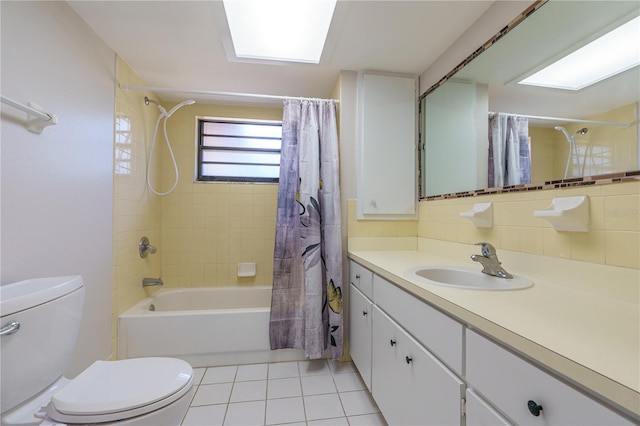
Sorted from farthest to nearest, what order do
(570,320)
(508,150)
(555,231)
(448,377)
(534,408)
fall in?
(508,150)
(555,231)
(448,377)
(570,320)
(534,408)

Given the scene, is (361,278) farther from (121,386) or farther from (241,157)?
(241,157)

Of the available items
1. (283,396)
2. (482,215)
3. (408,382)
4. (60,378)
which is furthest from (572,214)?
(60,378)

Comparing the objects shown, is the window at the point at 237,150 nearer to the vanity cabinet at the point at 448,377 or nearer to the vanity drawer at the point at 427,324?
the vanity cabinet at the point at 448,377

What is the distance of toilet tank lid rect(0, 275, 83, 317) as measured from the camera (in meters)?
0.84

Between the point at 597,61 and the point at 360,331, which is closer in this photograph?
the point at 597,61

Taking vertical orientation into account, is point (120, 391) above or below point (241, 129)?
below

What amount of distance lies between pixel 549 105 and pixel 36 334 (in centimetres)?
217

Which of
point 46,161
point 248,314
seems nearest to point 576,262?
point 248,314

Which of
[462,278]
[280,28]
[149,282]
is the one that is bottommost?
[149,282]

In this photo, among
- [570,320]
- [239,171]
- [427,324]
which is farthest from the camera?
[239,171]

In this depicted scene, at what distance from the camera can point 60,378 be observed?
3.52 ft

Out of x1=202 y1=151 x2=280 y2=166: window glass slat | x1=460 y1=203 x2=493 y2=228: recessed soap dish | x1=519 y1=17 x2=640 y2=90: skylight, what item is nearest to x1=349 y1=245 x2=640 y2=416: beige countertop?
x1=460 y1=203 x2=493 y2=228: recessed soap dish

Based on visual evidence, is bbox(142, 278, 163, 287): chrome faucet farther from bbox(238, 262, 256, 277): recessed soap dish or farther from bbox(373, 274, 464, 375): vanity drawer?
bbox(373, 274, 464, 375): vanity drawer

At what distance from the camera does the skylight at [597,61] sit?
805 millimetres
